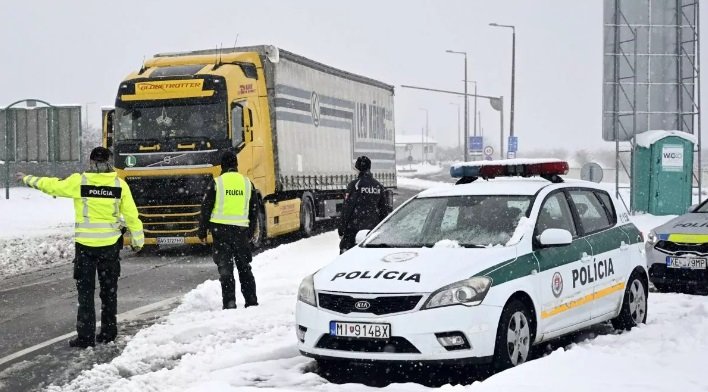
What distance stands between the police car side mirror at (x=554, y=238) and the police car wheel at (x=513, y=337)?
631 mm

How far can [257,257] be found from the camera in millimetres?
16422

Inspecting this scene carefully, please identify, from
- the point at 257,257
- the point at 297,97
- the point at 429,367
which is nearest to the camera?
the point at 429,367

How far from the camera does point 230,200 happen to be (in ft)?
33.4

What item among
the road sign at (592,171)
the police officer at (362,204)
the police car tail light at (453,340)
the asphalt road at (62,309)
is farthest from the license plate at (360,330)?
the road sign at (592,171)

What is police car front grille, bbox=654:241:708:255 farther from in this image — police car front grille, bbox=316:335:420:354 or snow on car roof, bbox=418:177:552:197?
police car front grille, bbox=316:335:420:354

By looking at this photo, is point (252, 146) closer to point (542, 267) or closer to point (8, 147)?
point (542, 267)

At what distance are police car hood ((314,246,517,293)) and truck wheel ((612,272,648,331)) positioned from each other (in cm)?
216

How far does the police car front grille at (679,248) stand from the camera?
11.9 metres

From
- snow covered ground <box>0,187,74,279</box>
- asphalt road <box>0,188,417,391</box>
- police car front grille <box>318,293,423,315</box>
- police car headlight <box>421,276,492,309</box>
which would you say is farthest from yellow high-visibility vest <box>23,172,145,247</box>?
snow covered ground <box>0,187,74,279</box>

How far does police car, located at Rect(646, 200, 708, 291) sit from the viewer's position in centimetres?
1188

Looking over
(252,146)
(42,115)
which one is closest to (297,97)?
(252,146)

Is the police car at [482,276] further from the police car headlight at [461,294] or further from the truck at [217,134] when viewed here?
the truck at [217,134]

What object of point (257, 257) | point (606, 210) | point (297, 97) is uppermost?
point (297, 97)

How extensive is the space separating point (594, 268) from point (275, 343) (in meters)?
2.84
